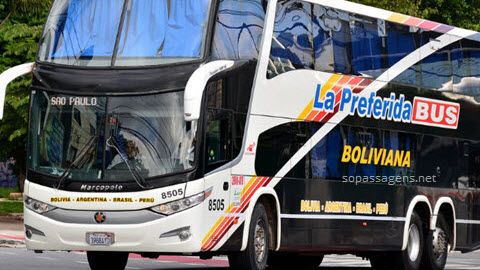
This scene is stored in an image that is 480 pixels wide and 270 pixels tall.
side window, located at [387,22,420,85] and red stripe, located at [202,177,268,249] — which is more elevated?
side window, located at [387,22,420,85]

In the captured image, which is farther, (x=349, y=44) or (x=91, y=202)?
(x=349, y=44)

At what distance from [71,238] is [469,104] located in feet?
33.9

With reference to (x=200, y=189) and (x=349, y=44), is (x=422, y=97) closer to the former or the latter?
(x=349, y=44)

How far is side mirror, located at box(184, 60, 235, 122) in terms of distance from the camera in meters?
15.6

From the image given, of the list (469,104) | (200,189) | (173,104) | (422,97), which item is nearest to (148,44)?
(173,104)

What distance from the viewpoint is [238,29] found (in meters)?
17.5

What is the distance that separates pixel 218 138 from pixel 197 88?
1.31 meters

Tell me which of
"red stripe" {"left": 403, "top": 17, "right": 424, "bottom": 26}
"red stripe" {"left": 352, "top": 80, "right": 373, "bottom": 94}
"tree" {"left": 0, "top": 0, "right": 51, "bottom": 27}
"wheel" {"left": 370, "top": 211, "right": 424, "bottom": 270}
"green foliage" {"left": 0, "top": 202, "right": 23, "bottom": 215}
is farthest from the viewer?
"green foliage" {"left": 0, "top": 202, "right": 23, "bottom": 215}

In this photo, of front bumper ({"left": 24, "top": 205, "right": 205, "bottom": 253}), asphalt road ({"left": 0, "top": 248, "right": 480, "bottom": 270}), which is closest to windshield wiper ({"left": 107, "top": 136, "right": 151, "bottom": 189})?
front bumper ({"left": 24, "top": 205, "right": 205, "bottom": 253})

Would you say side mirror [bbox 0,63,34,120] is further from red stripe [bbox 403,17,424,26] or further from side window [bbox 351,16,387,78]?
red stripe [bbox 403,17,424,26]

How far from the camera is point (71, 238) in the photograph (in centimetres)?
1639

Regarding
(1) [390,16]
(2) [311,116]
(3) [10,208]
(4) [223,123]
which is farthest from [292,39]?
(3) [10,208]

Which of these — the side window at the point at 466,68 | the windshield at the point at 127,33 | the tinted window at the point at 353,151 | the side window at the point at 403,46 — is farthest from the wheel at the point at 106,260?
the side window at the point at 466,68

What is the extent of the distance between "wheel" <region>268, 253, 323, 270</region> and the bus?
2103mm
